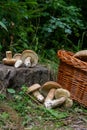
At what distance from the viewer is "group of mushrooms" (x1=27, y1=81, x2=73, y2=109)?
3385 millimetres

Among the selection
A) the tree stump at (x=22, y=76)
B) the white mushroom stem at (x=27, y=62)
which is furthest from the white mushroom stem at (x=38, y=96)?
the white mushroom stem at (x=27, y=62)

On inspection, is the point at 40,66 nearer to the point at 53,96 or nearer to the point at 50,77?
the point at 50,77

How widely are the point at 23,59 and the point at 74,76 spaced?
0.59m

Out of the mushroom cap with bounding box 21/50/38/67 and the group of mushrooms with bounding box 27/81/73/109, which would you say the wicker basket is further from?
the mushroom cap with bounding box 21/50/38/67

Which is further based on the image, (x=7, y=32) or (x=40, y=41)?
(x=40, y=41)

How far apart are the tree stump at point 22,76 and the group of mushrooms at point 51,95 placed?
0.17 m

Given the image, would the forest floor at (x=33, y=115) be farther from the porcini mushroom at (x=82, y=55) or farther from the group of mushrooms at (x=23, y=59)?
the porcini mushroom at (x=82, y=55)

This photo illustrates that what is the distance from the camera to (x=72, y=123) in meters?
3.14

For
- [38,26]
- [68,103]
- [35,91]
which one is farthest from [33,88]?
[38,26]

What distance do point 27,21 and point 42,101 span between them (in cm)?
194

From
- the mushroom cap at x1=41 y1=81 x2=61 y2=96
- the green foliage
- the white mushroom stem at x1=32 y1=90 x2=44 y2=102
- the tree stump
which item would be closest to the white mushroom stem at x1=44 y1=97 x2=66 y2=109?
the white mushroom stem at x1=32 y1=90 x2=44 y2=102

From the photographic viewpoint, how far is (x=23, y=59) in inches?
150

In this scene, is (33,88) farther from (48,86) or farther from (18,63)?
(18,63)

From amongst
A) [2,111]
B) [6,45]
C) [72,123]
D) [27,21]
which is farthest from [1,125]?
[27,21]
